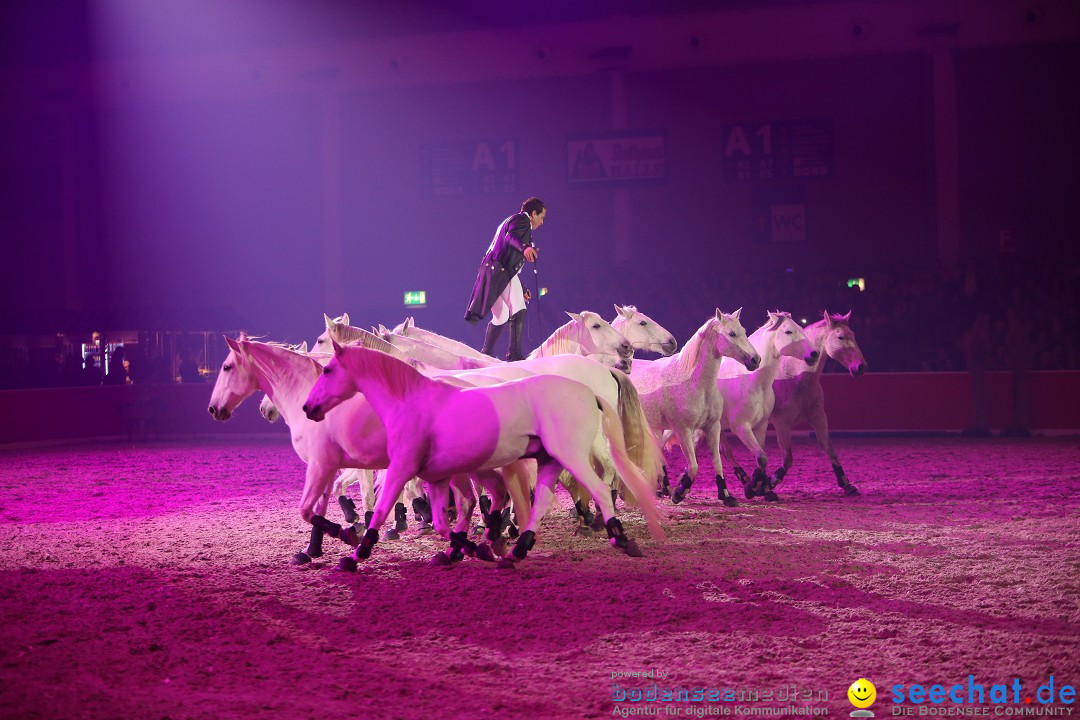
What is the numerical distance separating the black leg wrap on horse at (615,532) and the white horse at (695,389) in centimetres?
306

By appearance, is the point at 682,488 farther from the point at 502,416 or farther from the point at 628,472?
the point at 502,416

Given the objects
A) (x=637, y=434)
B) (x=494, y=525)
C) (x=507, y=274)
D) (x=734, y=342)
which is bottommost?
(x=494, y=525)

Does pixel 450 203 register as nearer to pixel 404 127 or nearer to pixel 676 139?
pixel 404 127

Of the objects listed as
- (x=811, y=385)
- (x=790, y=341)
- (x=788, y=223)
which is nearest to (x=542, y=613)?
(x=790, y=341)

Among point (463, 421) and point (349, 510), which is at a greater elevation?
point (463, 421)

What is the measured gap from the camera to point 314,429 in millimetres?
7098

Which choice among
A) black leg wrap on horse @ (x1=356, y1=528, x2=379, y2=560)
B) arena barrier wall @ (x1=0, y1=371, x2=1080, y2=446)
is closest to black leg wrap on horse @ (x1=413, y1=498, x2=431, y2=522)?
black leg wrap on horse @ (x1=356, y1=528, x2=379, y2=560)

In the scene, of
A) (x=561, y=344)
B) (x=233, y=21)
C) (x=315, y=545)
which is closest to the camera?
(x=315, y=545)

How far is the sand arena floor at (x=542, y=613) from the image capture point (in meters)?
4.24

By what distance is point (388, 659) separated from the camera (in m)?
Result: 4.76

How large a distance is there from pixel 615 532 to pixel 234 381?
3235 mm

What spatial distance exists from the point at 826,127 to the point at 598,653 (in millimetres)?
19339

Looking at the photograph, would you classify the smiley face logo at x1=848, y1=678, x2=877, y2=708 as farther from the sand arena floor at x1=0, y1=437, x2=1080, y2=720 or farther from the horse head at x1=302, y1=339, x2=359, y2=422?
the horse head at x1=302, y1=339, x2=359, y2=422

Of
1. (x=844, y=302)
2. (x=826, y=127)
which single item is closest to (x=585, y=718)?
(x=844, y=302)
